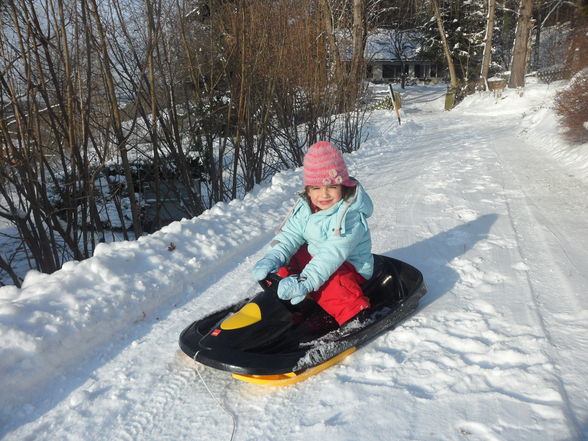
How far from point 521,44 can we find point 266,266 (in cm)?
1994

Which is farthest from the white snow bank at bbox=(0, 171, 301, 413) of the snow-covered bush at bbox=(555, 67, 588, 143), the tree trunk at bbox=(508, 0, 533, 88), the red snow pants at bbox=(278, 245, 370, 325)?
the tree trunk at bbox=(508, 0, 533, 88)

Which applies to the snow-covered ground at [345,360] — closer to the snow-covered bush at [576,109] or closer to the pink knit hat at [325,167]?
the pink knit hat at [325,167]

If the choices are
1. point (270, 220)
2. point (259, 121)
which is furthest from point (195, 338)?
point (259, 121)

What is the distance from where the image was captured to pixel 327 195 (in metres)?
2.58

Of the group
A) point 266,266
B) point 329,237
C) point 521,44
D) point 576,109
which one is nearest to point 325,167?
point 329,237

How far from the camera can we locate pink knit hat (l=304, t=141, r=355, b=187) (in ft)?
8.20

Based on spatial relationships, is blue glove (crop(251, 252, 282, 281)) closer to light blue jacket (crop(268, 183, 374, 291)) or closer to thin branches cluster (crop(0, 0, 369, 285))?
light blue jacket (crop(268, 183, 374, 291))

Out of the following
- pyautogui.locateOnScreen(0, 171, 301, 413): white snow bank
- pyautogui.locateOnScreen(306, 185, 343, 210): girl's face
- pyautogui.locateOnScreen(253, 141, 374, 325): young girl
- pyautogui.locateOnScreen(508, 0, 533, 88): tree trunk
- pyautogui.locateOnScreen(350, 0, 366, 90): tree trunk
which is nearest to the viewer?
pyautogui.locateOnScreen(0, 171, 301, 413): white snow bank

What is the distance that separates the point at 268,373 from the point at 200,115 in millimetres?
4661

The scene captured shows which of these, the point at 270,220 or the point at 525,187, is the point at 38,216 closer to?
the point at 270,220

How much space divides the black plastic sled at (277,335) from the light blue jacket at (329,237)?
Result: 26 centimetres

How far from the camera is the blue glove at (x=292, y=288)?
226 cm

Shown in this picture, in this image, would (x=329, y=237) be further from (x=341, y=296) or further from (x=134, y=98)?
(x=134, y=98)

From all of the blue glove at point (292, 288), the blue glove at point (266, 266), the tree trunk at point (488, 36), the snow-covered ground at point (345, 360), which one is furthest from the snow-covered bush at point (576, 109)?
the tree trunk at point (488, 36)
